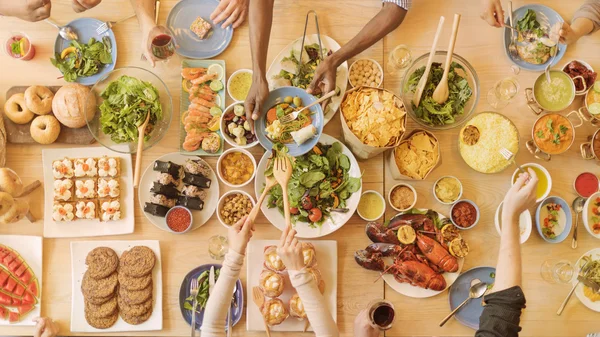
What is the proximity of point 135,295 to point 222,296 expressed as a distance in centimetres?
73

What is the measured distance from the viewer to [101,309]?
8.47 ft

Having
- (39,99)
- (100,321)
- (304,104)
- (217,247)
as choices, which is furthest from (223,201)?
(39,99)

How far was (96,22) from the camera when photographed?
2.73 m

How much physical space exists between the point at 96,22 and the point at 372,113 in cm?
186

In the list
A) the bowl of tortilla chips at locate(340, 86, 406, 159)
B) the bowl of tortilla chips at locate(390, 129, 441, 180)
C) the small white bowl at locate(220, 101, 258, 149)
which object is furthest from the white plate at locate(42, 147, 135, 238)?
the bowl of tortilla chips at locate(390, 129, 441, 180)

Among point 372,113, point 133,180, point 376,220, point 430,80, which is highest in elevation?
point 430,80

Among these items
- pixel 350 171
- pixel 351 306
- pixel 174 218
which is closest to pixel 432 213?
pixel 350 171

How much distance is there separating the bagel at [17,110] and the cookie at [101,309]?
121 centimetres

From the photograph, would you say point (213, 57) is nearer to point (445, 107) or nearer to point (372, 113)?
point (372, 113)

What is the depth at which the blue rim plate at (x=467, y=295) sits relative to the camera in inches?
105

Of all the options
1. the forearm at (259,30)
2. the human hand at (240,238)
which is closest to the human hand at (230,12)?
the forearm at (259,30)

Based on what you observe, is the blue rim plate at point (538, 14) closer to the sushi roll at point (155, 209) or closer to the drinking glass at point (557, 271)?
the drinking glass at point (557, 271)

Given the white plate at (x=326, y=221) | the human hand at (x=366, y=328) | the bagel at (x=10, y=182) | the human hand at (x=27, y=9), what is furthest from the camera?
the white plate at (x=326, y=221)

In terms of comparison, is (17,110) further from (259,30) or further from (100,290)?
(259,30)
